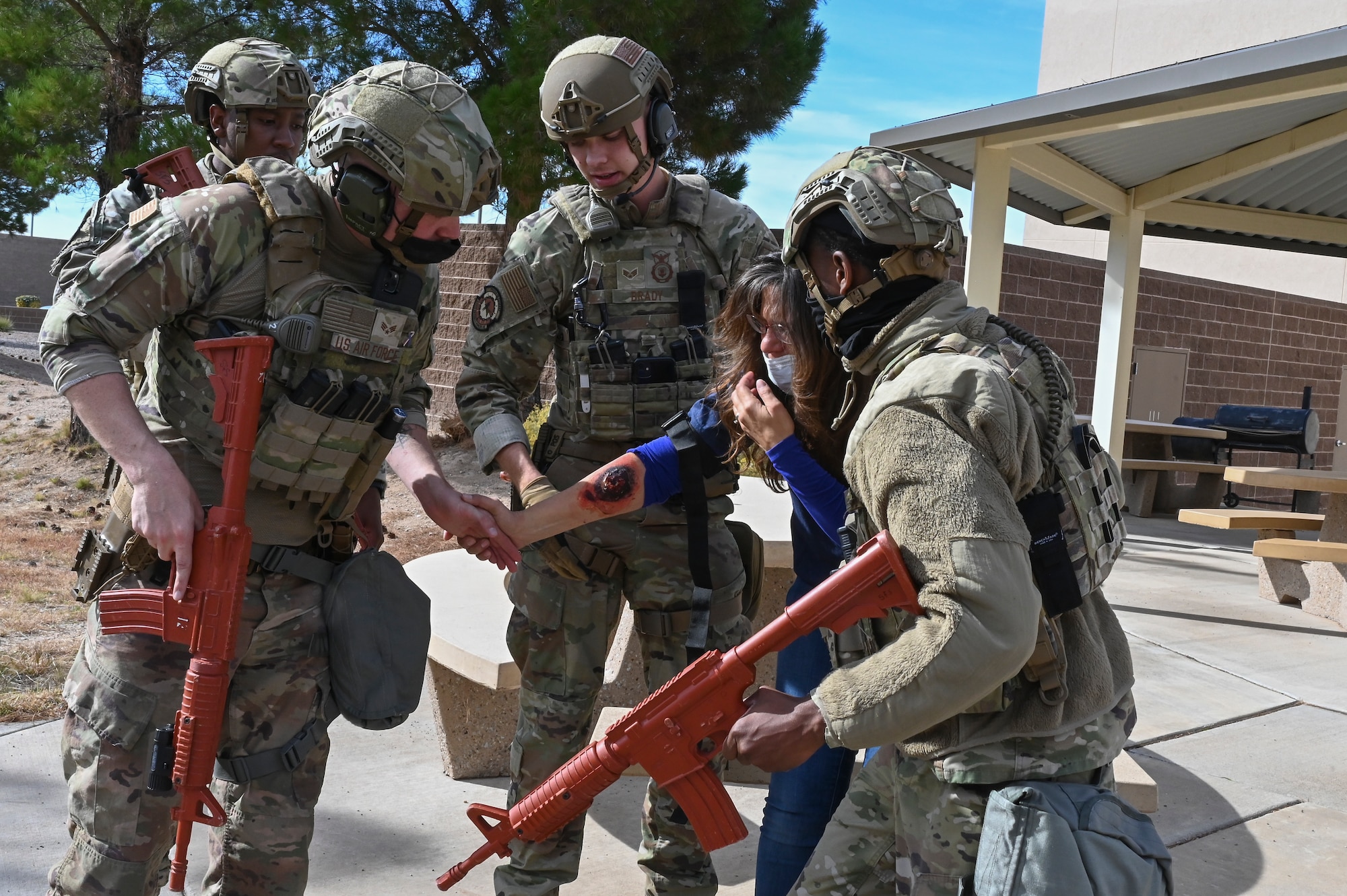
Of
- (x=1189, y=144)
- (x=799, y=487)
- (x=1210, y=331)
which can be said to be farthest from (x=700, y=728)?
(x=1210, y=331)

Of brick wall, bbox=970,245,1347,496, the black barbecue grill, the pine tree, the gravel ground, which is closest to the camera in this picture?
the pine tree

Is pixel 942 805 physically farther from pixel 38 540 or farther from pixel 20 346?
pixel 20 346

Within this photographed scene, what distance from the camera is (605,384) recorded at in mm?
2654

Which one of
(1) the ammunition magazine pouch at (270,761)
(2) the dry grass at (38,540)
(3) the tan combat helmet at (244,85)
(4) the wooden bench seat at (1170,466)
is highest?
(3) the tan combat helmet at (244,85)

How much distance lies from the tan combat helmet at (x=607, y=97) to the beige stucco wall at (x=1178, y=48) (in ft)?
59.2

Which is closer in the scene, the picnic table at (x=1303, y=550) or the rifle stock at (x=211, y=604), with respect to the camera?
the rifle stock at (x=211, y=604)

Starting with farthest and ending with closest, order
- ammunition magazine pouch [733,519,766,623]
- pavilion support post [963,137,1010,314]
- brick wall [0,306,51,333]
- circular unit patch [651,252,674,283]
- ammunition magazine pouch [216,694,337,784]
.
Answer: brick wall [0,306,51,333], pavilion support post [963,137,1010,314], ammunition magazine pouch [733,519,766,623], circular unit patch [651,252,674,283], ammunition magazine pouch [216,694,337,784]

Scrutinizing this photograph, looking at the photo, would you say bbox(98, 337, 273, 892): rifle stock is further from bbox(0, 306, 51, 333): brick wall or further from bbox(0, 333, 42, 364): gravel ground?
bbox(0, 306, 51, 333): brick wall

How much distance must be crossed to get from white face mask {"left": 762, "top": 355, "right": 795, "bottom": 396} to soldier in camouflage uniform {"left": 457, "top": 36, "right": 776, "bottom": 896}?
506 millimetres

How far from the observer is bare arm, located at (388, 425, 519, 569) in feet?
7.88

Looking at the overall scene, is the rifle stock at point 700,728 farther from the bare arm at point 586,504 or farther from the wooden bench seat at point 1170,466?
the wooden bench seat at point 1170,466

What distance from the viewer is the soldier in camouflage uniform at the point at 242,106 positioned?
3.29 metres

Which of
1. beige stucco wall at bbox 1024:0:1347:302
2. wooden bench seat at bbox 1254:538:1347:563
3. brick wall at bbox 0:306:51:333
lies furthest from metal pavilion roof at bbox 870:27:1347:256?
brick wall at bbox 0:306:51:333

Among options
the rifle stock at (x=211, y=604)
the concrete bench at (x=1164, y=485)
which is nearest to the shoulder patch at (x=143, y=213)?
the rifle stock at (x=211, y=604)
